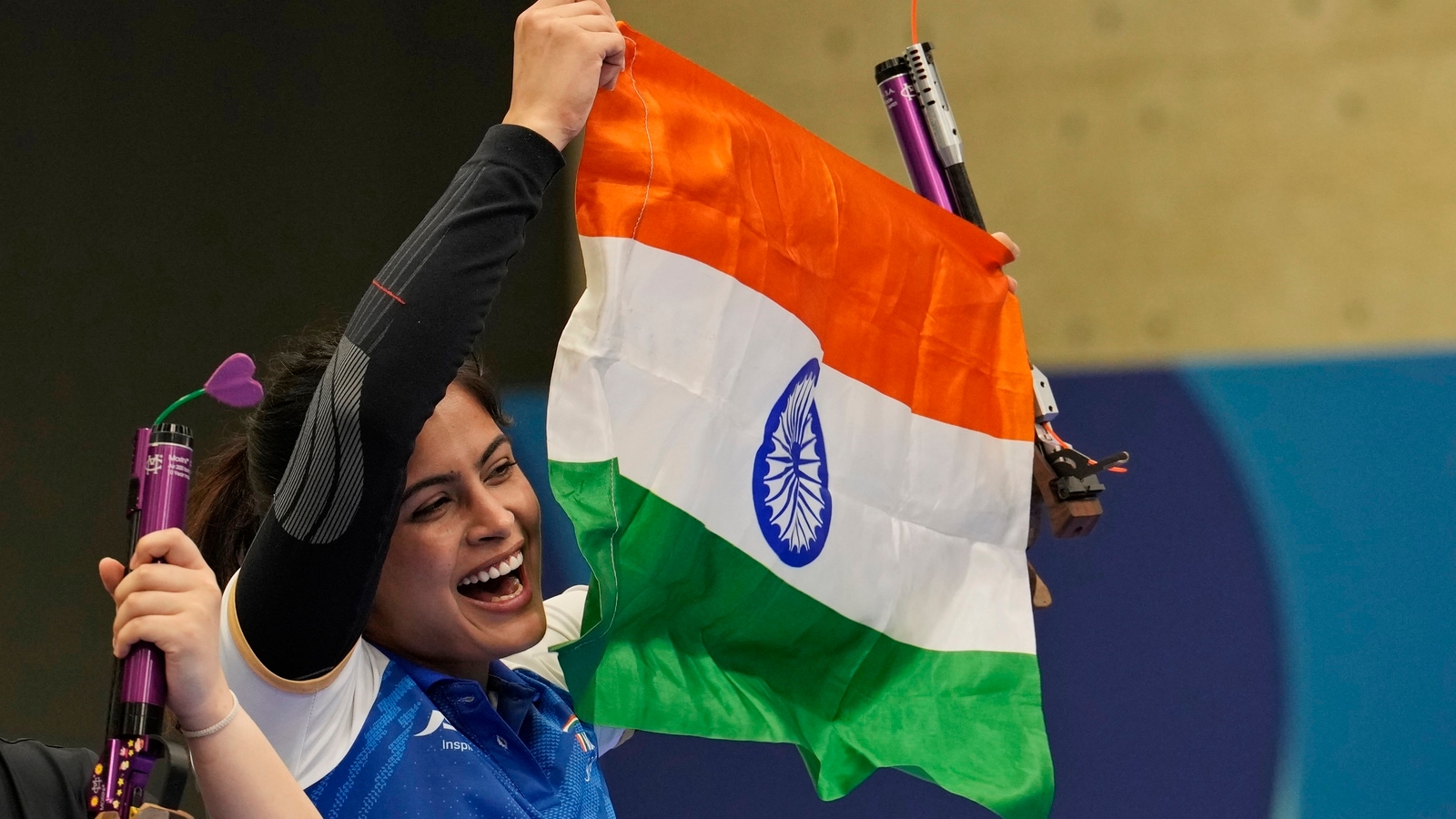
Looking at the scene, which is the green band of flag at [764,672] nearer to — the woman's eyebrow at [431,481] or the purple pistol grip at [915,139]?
the woman's eyebrow at [431,481]

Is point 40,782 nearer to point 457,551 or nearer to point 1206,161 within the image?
point 457,551

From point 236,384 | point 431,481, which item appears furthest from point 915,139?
point 236,384

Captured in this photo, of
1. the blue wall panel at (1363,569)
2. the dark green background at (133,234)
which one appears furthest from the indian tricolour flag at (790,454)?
the dark green background at (133,234)

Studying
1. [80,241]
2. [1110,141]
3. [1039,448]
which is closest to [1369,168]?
[1110,141]

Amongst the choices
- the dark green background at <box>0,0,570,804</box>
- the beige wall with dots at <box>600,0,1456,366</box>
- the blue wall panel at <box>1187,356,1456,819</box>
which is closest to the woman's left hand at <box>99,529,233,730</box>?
the dark green background at <box>0,0,570,804</box>

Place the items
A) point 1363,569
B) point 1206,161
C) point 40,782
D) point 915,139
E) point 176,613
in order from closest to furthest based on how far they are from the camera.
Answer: point 176,613 → point 40,782 → point 915,139 → point 1363,569 → point 1206,161

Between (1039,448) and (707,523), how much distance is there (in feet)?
1.90

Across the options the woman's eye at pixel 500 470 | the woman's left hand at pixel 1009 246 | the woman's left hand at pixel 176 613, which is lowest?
the woman's left hand at pixel 176 613

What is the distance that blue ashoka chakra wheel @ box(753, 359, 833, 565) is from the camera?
1.30 metres

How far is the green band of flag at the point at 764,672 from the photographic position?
3.84 feet

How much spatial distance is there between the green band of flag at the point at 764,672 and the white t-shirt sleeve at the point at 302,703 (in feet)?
0.53

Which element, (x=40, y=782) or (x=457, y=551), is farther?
(x=457, y=551)

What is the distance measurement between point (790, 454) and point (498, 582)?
285 mm

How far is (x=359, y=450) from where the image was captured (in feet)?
3.21
